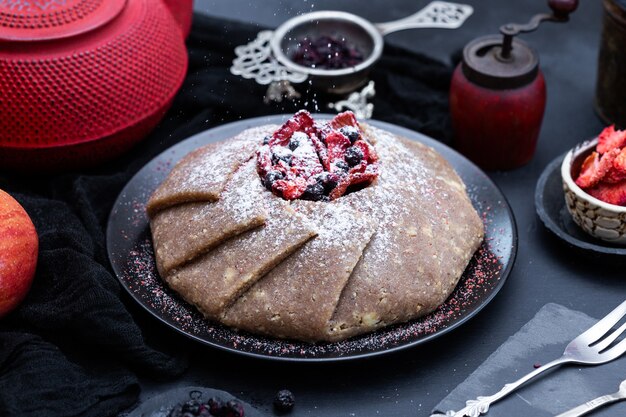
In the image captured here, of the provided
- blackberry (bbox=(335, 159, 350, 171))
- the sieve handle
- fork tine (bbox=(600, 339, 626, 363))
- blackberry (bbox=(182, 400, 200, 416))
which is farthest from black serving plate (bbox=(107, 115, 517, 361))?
the sieve handle

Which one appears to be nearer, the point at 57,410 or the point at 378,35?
the point at 57,410

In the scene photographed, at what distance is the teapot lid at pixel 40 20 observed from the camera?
2047mm

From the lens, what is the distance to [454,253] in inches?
71.9

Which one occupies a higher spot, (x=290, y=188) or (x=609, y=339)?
(x=290, y=188)

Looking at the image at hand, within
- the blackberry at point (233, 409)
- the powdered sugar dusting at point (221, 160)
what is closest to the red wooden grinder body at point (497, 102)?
the powdered sugar dusting at point (221, 160)

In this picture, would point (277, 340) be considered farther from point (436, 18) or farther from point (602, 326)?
point (436, 18)

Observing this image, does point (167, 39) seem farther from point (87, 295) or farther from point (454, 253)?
point (454, 253)

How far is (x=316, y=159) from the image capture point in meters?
1.86

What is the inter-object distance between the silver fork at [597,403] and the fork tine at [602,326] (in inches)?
5.1

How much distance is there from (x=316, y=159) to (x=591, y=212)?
65 centimetres

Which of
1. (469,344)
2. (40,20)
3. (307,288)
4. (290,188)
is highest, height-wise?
(40,20)

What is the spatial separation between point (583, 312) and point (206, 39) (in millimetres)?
1539

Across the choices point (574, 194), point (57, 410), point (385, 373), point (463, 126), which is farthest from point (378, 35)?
point (57, 410)

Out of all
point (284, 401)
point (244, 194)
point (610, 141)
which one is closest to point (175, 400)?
point (284, 401)
